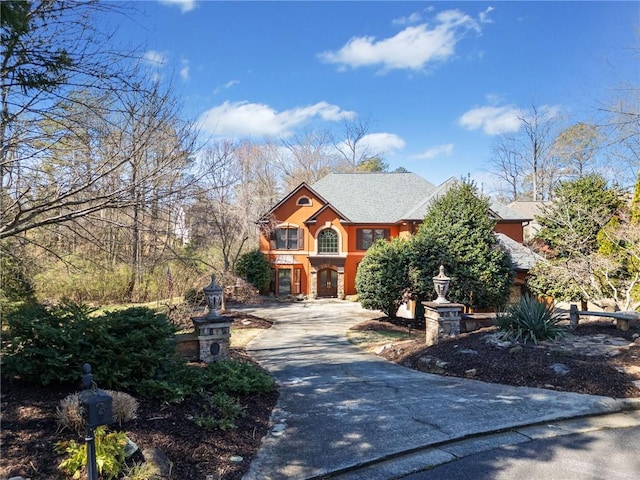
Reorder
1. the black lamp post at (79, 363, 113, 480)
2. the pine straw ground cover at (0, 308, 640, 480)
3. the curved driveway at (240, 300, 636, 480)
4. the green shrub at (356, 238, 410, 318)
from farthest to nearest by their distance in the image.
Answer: the green shrub at (356, 238, 410, 318) < the curved driveway at (240, 300, 636, 480) < the pine straw ground cover at (0, 308, 640, 480) < the black lamp post at (79, 363, 113, 480)

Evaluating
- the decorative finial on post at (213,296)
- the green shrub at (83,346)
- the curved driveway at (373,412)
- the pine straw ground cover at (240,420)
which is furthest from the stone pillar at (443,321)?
the green shrub at (83,346)

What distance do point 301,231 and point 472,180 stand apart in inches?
502

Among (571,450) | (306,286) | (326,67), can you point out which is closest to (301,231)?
(306,286)

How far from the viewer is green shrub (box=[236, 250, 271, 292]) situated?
23.4 m

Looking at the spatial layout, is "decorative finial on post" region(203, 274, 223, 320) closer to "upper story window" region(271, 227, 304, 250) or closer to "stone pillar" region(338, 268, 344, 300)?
"stone pillar" region(338, 268, 344, 300)

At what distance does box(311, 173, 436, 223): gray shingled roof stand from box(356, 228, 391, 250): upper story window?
0.59m

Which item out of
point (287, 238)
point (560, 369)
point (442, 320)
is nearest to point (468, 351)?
point (442, 320)

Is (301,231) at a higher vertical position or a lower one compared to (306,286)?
higher

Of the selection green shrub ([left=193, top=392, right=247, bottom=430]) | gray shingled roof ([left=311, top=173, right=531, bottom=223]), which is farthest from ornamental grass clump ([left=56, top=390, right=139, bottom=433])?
gray shingled roof ([left=311, top=173, right=531, bottom=223])

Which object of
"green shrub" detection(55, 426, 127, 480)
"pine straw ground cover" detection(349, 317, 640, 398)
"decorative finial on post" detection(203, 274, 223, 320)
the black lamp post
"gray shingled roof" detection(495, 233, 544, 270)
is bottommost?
"pine straw ground cover" detection(349, 317, 640, 398)

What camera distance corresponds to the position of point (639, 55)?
38.5ft

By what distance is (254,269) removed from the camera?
2345 cm

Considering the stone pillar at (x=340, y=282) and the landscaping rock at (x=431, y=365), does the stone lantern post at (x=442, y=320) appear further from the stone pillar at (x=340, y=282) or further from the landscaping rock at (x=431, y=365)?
the stone pillar at (x=340, y=282)

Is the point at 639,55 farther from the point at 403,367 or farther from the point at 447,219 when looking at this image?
the point at 403,367
